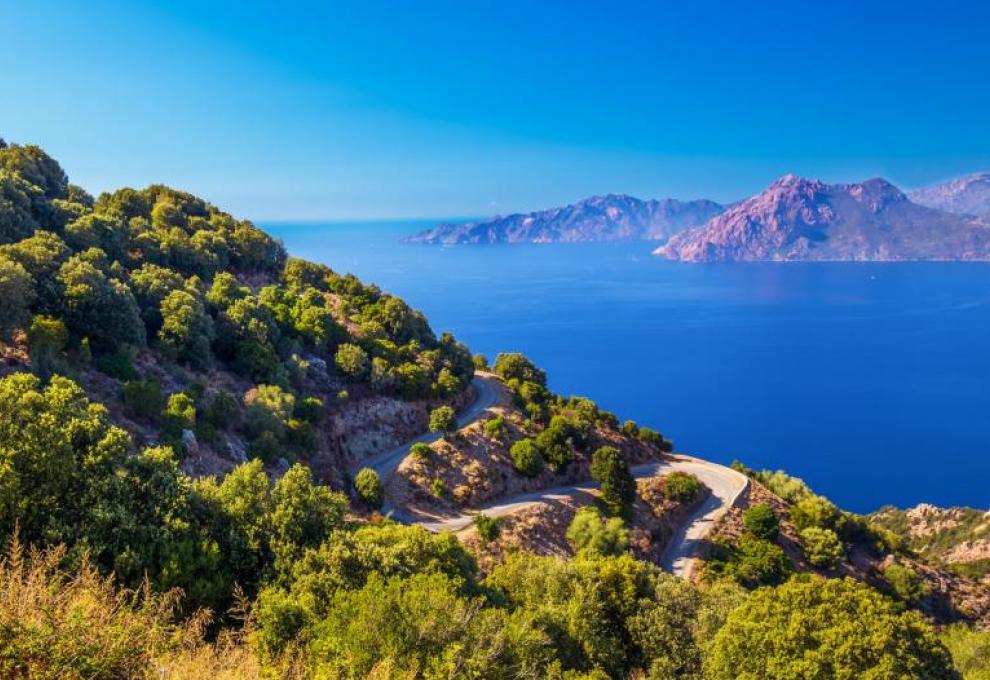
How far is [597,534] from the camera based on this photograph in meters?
50.0

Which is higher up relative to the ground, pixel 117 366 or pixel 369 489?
pixel 117 366

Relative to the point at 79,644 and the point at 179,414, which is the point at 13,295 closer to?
the point at 179,414

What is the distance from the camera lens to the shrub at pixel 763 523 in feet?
189

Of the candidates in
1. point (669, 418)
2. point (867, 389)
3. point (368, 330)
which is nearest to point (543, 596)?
point (368, 330)

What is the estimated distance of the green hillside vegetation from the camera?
1670 centimetres

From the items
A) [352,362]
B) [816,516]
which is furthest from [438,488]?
[816,516]

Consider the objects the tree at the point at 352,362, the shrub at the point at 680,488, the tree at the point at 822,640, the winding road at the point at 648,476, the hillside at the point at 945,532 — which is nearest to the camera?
the tree at the point at 822,640

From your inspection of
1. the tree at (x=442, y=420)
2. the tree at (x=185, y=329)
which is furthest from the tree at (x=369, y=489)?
the tree at (x=185, y=329)

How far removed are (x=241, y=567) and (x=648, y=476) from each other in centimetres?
5233

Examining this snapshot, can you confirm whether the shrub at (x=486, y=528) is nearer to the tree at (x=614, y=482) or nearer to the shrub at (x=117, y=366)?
the tree at (x=614, y=482)

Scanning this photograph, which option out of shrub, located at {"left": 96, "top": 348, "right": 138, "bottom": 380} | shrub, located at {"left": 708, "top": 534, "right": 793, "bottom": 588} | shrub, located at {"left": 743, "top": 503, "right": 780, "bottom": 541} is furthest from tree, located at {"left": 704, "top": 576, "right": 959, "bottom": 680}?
shrub, located at {"left": 96, "top": 348, "right": 138, "bottom": 380}

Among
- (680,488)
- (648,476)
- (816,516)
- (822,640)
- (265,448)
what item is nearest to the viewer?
(822,640)

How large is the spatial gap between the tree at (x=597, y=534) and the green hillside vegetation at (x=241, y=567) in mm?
185

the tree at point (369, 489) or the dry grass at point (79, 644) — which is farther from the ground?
the dry grass at point (79, 644)
